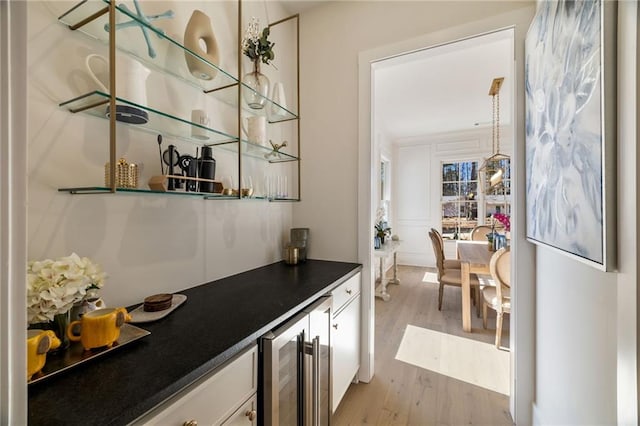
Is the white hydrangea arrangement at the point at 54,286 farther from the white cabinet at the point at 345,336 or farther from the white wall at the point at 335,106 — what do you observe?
the white wall at the point at 335,106

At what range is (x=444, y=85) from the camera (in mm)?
3252

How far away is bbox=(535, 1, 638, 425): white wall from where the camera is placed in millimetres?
706

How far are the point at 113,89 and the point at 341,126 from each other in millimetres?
1461

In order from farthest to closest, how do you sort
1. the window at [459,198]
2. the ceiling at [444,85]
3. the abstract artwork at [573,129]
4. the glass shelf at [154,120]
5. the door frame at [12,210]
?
1. the window at [459,198]
2. the ceiling at [444,85]
3. the glass shelf at [154,120]
4. the abstract artwork at [573,129]
5. the door frame at [12,210]

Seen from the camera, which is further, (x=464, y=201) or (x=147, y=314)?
(x=464, y=201)

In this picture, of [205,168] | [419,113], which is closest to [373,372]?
[205,168]

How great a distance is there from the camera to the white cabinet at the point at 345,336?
5.01 ft

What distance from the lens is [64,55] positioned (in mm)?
927

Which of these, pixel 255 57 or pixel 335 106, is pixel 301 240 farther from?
pixel 255 57

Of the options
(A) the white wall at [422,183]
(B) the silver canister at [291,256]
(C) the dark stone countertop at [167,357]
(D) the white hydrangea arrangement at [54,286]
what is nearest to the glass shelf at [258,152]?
(B) the silver canister at [291,256]

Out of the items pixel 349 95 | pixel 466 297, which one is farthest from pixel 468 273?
pixel 349 95

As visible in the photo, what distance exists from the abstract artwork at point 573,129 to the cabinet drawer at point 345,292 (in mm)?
1050

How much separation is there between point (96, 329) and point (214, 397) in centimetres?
39

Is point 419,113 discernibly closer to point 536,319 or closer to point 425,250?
point 425,250
